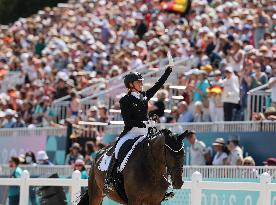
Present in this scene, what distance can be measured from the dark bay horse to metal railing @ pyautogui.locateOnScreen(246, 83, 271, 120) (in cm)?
739

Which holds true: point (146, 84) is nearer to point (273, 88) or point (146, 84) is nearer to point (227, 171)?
point (273, 88)

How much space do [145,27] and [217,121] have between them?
11451 mm

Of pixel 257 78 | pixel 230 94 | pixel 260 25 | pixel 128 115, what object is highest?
pixel 260 25

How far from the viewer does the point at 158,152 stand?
16.5 m

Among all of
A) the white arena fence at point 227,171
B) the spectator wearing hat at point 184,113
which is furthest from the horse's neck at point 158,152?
the spectator wearing hat at point 184,113

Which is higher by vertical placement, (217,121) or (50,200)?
(217,121)

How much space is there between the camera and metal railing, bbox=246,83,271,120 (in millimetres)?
23969

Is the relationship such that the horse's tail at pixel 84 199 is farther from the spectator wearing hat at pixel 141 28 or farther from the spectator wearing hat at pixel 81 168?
the spectator wearing hat at pixel 141 28

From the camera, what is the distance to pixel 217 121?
24.4 metres

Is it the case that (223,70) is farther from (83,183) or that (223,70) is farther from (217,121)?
(83,183)

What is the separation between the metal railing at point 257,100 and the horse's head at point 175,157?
7.71 metres

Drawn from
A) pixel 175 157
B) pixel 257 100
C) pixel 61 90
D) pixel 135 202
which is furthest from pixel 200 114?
pixel 175 157

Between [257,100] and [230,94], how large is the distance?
0.65m

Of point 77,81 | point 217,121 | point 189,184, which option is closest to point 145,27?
point 77,81
